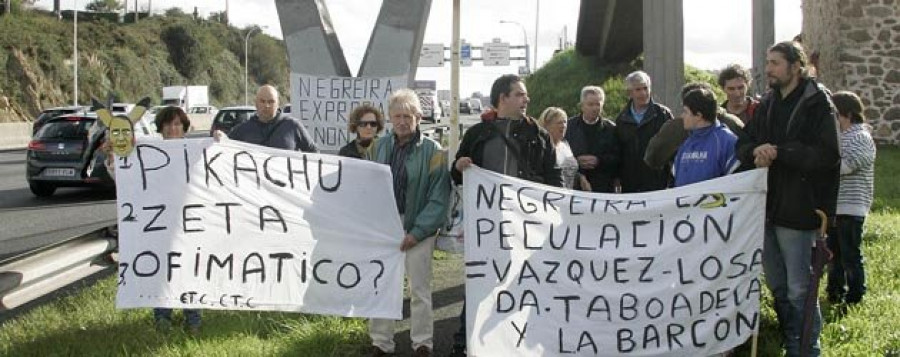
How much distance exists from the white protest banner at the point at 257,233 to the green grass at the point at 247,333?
0.35 metres

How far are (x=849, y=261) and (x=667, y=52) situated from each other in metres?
4.46

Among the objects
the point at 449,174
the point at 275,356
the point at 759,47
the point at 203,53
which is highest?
the point at 203,53

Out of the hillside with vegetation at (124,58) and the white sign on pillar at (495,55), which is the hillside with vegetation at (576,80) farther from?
the white sign on pillar at (495,55)

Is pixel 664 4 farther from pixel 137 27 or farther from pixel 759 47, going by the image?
pixel 137 27

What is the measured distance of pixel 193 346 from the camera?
240 inches

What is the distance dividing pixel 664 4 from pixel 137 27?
71.7 metres

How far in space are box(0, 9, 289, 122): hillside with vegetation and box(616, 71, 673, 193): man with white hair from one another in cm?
3565

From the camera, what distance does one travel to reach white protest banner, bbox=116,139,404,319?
5945mm

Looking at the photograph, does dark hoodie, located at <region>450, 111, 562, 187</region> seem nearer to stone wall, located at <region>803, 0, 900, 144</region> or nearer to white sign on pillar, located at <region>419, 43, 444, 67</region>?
stone wall, located at <region>803, 0, 900, 144</region>

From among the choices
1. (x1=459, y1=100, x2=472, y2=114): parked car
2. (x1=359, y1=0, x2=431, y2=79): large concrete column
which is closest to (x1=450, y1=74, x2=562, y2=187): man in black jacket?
(x1=359, y1=0, x2=431, y2=79): large concrete column

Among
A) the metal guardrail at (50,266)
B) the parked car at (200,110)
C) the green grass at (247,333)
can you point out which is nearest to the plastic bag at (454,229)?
the green grass at (247,333)

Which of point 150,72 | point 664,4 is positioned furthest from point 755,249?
point 150,72

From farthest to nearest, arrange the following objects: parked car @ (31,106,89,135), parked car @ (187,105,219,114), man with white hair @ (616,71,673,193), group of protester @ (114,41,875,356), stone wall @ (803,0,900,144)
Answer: parked car @ (187,105,219,114), stone wall @ (803,0,900,144), parked car @ (31,106,89,135), man with white hair @ (616,71,673,193), group of protester @ (114,41,875,356)

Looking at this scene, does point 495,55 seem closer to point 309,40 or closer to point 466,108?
point 466,108
